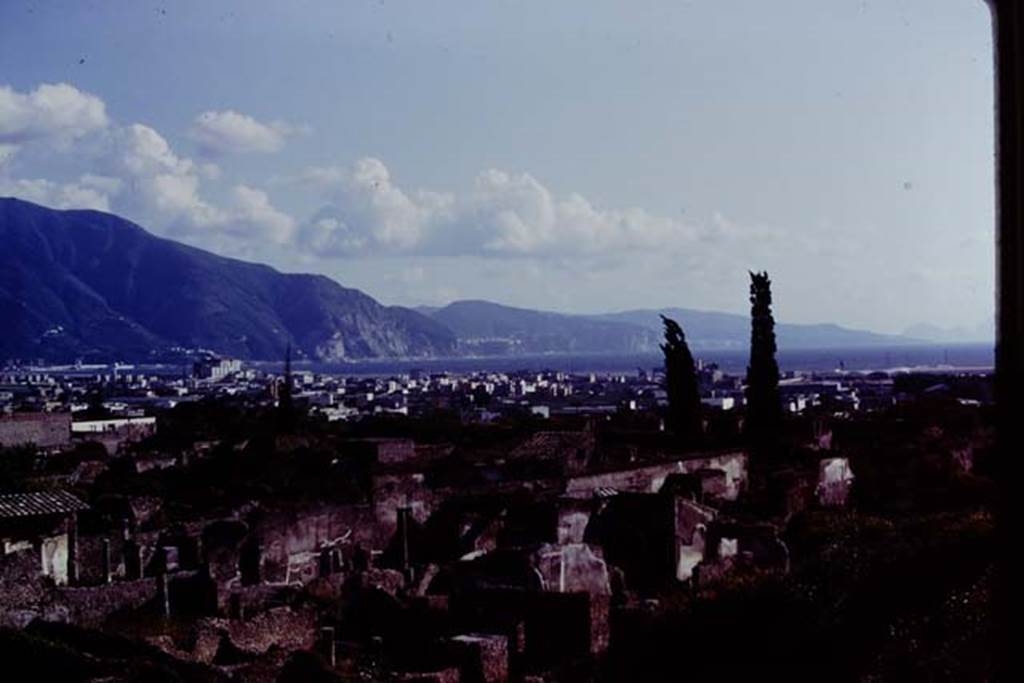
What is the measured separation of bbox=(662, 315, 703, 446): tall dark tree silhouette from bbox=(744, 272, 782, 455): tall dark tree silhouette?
4.68 feet

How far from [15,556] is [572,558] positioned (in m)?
5.62

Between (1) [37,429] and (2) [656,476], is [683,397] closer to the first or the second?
(2) [656,476]

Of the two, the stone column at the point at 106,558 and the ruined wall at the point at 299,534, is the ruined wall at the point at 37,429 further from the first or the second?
the ruined wall at the point at 299,534

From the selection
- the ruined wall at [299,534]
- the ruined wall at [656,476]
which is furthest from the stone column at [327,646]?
the ruined wall at [656,476]

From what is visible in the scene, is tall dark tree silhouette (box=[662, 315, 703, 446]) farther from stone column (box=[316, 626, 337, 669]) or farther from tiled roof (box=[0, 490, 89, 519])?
stone column (box=[316, 626, 337, 669])

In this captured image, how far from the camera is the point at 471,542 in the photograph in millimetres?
16812

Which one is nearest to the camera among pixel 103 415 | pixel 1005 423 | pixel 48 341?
pixel 1005 423

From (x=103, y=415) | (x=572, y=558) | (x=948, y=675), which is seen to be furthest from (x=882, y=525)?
(x=103, y=415)

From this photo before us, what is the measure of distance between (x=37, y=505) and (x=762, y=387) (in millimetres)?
21144

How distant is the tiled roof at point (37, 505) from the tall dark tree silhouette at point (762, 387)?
1704 centimetres

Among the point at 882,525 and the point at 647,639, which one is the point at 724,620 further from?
the point at 882,525

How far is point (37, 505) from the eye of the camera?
16.4 m

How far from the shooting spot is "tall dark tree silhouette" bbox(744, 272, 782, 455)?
32344mm

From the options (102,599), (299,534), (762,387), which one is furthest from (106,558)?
(762,387)
